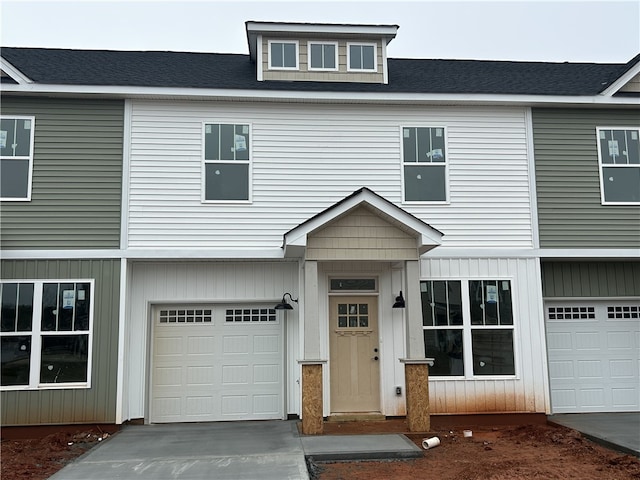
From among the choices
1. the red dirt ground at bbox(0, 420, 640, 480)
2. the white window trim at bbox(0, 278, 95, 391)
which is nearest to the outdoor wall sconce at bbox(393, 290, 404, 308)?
the red dirt ground at bbox(0, 420, 640, 480)

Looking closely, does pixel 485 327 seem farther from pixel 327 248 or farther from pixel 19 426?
pixel 19 426

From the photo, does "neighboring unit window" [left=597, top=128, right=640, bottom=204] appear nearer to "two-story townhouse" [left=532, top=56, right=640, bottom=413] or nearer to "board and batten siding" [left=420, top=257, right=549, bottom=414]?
"two-story townhouse" [left=532, top=56, right=640, bottom=413]

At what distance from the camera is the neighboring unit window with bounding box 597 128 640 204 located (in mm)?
10018

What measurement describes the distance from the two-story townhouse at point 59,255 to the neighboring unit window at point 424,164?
15.9 ft

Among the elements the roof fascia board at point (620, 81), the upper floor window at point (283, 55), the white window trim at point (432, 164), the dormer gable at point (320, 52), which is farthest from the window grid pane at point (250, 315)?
the roof fascia board at point (620, 81)

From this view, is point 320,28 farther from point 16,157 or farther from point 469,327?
point 469,327

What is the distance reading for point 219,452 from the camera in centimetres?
739

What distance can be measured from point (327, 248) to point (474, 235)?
282 cm

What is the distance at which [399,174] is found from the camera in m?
9.84

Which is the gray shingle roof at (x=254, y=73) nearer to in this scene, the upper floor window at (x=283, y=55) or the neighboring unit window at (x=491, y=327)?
the upper floor window at (x=283, y=55)

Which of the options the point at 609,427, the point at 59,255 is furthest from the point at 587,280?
the point at 59,255

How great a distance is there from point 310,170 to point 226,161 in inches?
56.1

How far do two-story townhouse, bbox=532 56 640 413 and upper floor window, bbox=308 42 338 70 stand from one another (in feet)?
12.4

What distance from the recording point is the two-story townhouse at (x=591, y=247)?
9.89 meters
